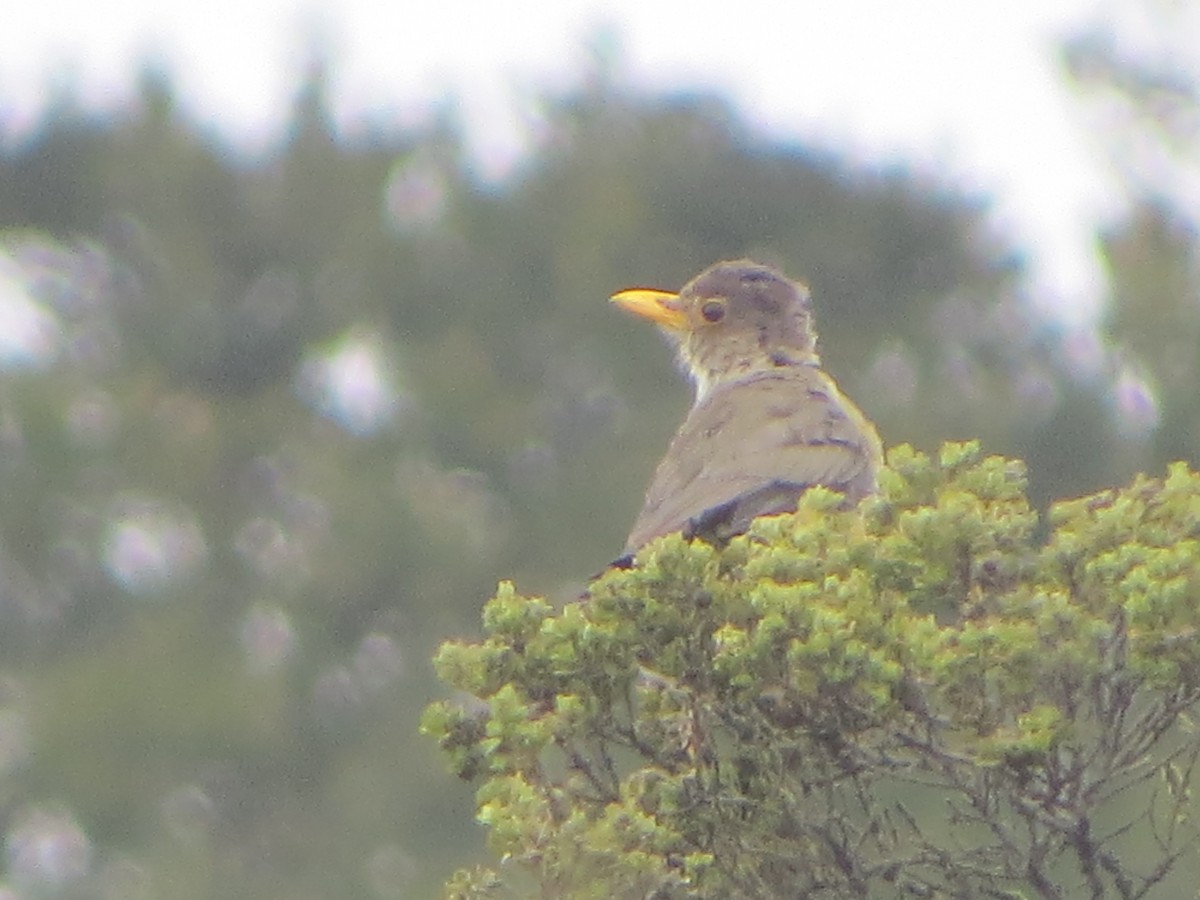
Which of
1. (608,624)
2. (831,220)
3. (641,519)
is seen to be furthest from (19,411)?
(608,624)

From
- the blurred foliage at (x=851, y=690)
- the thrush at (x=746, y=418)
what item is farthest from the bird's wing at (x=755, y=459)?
the blurred foliage at (x=851, y=690)

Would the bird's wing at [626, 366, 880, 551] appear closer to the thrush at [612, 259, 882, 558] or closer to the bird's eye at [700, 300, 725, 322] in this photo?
the thrush at [612, 259, 882, 558]

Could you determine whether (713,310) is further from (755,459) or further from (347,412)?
(347,412)

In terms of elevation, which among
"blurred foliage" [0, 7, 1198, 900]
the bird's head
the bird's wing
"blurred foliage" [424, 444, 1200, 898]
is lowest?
"blurred foliage" [424, 444, 1200, 898]

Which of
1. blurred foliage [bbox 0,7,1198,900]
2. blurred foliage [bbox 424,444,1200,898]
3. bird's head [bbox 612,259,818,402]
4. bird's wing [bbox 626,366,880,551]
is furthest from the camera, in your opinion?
blurred foliage [bbox 0,7,1198,900]

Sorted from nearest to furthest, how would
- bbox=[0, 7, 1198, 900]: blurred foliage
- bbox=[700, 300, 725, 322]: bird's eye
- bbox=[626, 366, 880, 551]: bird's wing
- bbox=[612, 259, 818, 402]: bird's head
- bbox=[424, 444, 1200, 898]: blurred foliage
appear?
1. bbox=[424, 444, 1200, 898]: blurred foliage
2. bbox=[626, 366, 880, 551]: bird's wing
3. bbox=[612, 259, 818, 402]: bird's head
4. bbox=[700, 300, 725, 322]: bird's eye
5. bbox=[0, 7, 1198, 900]: blurred foliage

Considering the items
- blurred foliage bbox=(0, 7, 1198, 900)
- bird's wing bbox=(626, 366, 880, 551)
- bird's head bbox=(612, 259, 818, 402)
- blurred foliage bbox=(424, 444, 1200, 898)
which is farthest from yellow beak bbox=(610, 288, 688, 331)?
blurred foliage bbox=(0, 7, 1198, 900)

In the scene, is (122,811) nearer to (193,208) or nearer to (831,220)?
(193,208)
